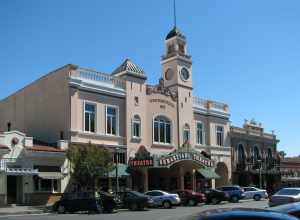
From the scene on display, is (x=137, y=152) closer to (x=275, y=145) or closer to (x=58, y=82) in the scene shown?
(x=58, y=82)

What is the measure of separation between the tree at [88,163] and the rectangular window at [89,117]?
467cm

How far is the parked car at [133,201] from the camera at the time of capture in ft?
107

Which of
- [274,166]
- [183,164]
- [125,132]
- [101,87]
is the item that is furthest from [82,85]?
[274,166]

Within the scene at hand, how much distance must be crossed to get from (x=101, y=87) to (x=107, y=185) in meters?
8.33

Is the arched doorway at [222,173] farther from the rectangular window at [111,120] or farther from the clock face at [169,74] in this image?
the rectangular window at [111,120]

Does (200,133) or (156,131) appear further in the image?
(200,133)

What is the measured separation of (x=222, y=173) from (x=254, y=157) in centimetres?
733

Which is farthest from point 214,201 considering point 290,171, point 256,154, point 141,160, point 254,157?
point 290,171

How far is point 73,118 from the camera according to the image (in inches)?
1534

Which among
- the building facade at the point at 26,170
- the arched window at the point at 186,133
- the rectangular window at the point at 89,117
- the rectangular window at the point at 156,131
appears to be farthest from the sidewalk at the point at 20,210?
the arched window at the point at 186,133

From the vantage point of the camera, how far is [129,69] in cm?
4475

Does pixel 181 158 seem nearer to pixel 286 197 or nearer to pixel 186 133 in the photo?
pixel 186 133

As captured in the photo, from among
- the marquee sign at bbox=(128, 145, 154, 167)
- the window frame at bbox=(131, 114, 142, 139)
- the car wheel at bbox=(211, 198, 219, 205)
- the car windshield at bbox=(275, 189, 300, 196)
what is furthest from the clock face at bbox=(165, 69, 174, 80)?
the car windshield at bbox=(275, 189, 300, 196)

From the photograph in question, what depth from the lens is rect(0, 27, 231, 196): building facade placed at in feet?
132
